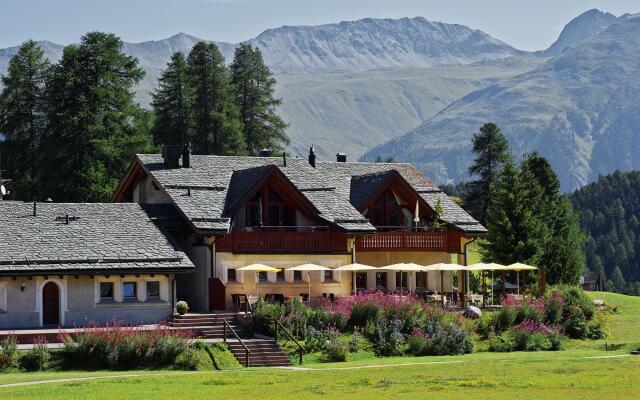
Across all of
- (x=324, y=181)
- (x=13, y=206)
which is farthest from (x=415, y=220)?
(x=13, y=206)

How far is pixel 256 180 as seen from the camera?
5972cm

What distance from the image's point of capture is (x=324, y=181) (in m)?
63.8

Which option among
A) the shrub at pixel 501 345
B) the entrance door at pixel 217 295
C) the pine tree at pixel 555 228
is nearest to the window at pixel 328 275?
the entrance door at pixel 217 295

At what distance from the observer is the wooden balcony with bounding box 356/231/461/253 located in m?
62.0

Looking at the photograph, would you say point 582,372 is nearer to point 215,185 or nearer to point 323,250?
point 323,250

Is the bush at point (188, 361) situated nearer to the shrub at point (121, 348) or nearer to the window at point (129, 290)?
the shrub at point (121, 348)

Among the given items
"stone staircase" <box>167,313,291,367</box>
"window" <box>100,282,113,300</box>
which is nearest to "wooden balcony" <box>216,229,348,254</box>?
"stone staircase" <box>167,313,291,367</box>

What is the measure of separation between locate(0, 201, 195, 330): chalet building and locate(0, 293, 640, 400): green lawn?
10.2m

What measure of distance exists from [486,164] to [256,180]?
47.0m

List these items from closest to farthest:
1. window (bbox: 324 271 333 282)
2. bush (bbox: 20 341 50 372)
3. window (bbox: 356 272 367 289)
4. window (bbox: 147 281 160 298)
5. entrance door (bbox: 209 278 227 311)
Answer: bush (bbox: 20 341 50 372), window (bbox: 147 281 160 298), entrance door (bbox: 209 278 227 311), window (bbox: 324 271 333 282), window (bbox: 356 272 367 289)

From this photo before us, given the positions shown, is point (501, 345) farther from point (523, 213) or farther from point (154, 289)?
point (523, 213)

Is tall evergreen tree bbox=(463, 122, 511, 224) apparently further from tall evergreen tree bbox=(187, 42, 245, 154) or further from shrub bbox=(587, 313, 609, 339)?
shrub bbox=(587, 313, 609, 339)

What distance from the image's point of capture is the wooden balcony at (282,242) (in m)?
58.2

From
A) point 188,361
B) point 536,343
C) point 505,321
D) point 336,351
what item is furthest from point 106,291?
point 536,343
